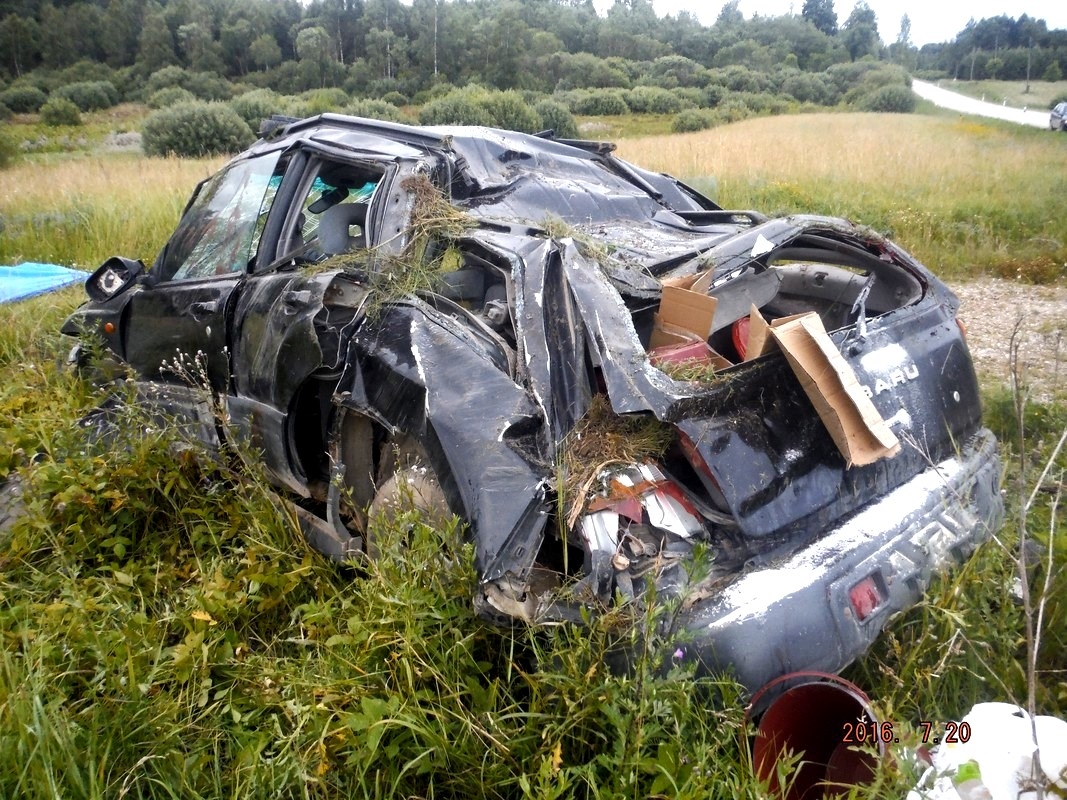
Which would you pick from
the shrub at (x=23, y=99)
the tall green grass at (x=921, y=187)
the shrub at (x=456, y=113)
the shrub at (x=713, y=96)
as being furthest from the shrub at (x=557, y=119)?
the shrub at (x=23, y=99)

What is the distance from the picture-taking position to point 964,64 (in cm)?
4331

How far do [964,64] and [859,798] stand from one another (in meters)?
53.1

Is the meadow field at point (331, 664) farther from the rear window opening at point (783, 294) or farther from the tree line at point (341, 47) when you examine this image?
the tree line at point (341, 47)

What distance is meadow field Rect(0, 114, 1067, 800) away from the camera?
1775 mm

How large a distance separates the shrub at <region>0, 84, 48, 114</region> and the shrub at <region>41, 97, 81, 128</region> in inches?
164

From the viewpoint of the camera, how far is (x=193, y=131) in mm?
20344

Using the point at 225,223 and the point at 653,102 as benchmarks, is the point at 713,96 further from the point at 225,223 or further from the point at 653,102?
the point at 225,223

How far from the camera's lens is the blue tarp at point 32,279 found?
6570 mm

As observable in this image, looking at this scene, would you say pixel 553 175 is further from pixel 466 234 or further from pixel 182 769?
pixel 182 769

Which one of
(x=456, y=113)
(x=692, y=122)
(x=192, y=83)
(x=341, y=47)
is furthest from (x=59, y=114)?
(x=692, y=122)

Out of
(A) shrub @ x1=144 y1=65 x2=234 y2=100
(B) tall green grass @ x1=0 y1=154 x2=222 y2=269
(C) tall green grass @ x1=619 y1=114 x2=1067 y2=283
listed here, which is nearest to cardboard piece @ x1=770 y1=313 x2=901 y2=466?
(C) tall green grass @ x1=619 y1=114 x2=1067 y2=283

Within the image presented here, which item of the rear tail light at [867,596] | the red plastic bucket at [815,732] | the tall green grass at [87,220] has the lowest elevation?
the red plastic bucket at [815,732]

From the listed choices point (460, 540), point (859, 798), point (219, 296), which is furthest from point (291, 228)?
point (859, 798)

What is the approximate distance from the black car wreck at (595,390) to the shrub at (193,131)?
19505 millimetres
